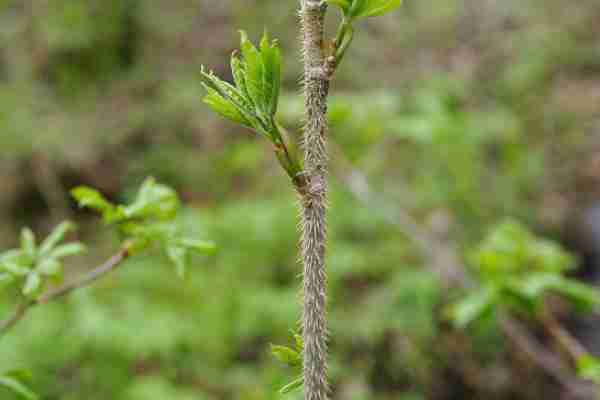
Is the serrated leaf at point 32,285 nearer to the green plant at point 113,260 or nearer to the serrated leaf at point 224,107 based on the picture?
the green plant at point 113,260

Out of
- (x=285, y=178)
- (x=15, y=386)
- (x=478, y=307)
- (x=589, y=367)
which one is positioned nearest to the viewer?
(x=15, y=386)

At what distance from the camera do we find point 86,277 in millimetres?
1236

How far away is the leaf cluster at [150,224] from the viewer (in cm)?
120

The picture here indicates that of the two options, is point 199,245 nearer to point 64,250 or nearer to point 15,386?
point 64,250

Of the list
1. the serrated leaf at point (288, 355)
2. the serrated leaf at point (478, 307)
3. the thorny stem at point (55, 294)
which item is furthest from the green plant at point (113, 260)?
the serrated leaf at point (478, 307)

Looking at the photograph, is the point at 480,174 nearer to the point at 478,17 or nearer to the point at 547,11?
the point at 478,17

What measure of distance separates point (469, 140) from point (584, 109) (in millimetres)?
3055

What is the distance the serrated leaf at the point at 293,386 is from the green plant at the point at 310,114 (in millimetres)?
44

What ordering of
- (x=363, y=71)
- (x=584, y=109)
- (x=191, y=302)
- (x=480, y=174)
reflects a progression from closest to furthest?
(x=191, y=302), (x=480, y=174), (x=363, y=71), (x=584, y=109)

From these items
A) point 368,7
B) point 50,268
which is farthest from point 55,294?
point 368,7

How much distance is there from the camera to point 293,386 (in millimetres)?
762

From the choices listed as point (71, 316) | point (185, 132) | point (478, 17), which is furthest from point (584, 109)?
point (71, 316)

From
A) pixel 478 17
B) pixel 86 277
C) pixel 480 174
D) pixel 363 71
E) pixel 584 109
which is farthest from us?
pixel 584 109

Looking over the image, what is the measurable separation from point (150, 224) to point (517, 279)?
135 cm
